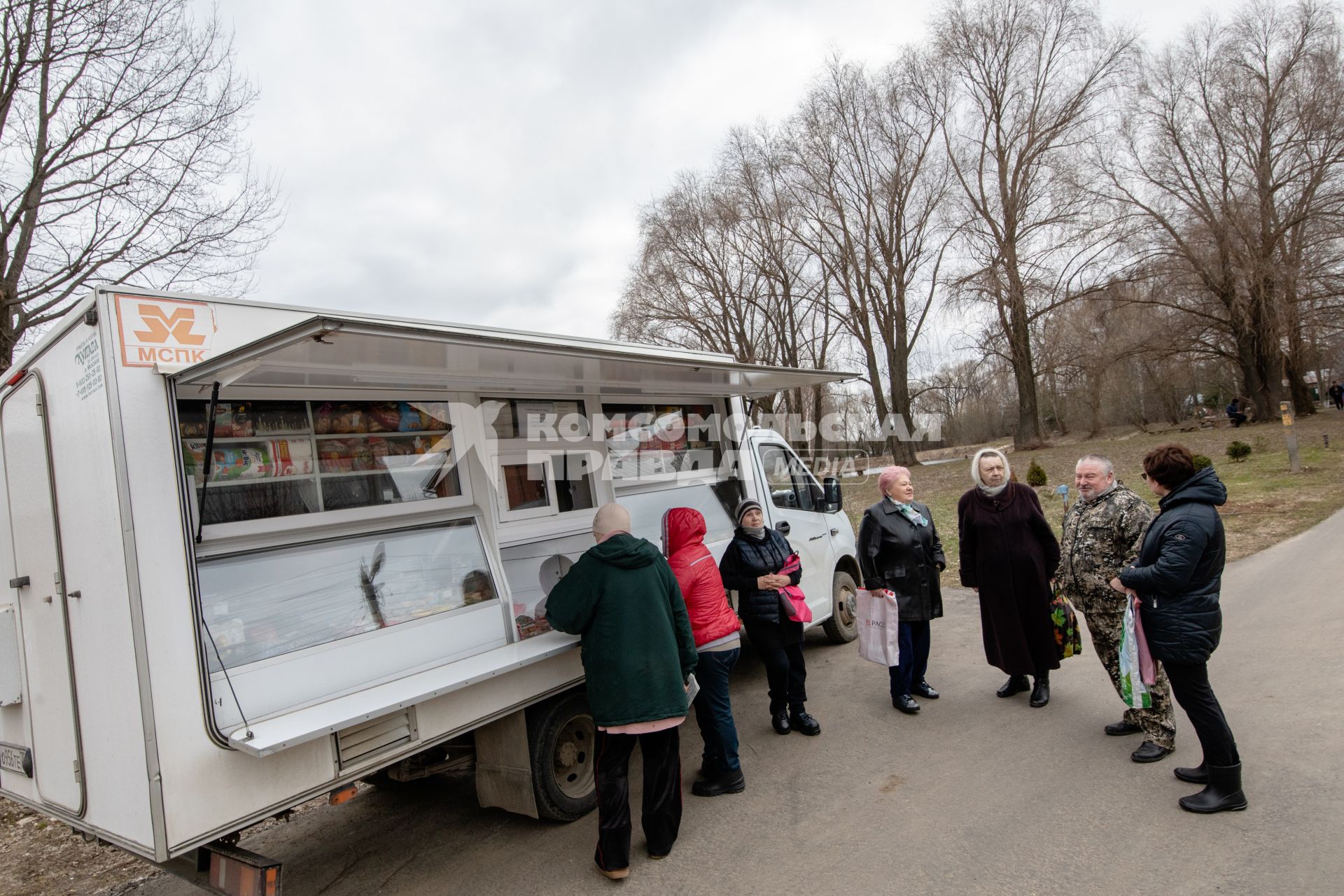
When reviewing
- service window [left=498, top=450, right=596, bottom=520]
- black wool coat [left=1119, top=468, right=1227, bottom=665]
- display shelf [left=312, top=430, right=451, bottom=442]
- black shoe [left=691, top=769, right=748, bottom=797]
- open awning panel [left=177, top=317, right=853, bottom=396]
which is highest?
open awning panel [left=177, top=317, right=853, bottom=396]

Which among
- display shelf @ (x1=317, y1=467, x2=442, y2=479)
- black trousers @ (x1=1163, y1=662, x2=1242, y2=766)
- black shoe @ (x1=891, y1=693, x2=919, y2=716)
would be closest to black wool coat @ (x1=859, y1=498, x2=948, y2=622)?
black shoe @ (x1=891, y1=693, x2=919, y2=716)

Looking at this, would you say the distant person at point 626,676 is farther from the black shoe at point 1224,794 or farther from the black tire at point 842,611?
the black tire at point 842,611

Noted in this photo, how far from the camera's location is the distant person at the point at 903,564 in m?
5.22

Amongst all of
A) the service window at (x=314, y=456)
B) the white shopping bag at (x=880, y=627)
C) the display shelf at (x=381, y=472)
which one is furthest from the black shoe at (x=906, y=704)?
the display shelf at (x=381, y=472)

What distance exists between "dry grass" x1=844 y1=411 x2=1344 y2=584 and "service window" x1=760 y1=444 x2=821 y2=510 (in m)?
4.01

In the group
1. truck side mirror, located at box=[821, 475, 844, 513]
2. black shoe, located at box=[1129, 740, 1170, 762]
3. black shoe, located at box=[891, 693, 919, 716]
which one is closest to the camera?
black shoe, located at box=[1129, 740, 1170, 762]

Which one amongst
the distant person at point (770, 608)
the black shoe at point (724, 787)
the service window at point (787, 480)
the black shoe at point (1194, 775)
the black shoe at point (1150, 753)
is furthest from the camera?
the service window at point (787, 480)

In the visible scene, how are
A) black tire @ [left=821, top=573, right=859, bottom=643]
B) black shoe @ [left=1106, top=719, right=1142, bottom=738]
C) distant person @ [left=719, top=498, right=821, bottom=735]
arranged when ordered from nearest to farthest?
black shoe @ [left=1106, top=719, right=1142, bottom=738]
distant person @ [left=719, top=498, right=821, bottom=735]
black tire @ [left=821, top=573, right=859, bottom=643]

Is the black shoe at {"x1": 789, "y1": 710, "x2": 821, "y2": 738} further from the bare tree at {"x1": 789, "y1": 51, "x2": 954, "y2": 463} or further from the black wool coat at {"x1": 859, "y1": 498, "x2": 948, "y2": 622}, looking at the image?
the bare tree at {"x1": 789, "y1": 51, "x2": 954, "y2": 463}

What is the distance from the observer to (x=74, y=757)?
3240 mm

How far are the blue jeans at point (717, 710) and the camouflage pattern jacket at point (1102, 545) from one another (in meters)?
2.01

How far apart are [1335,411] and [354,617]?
40.0 metres

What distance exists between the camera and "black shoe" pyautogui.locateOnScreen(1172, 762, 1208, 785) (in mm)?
3809

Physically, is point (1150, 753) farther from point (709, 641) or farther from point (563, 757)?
point (563, 757)
